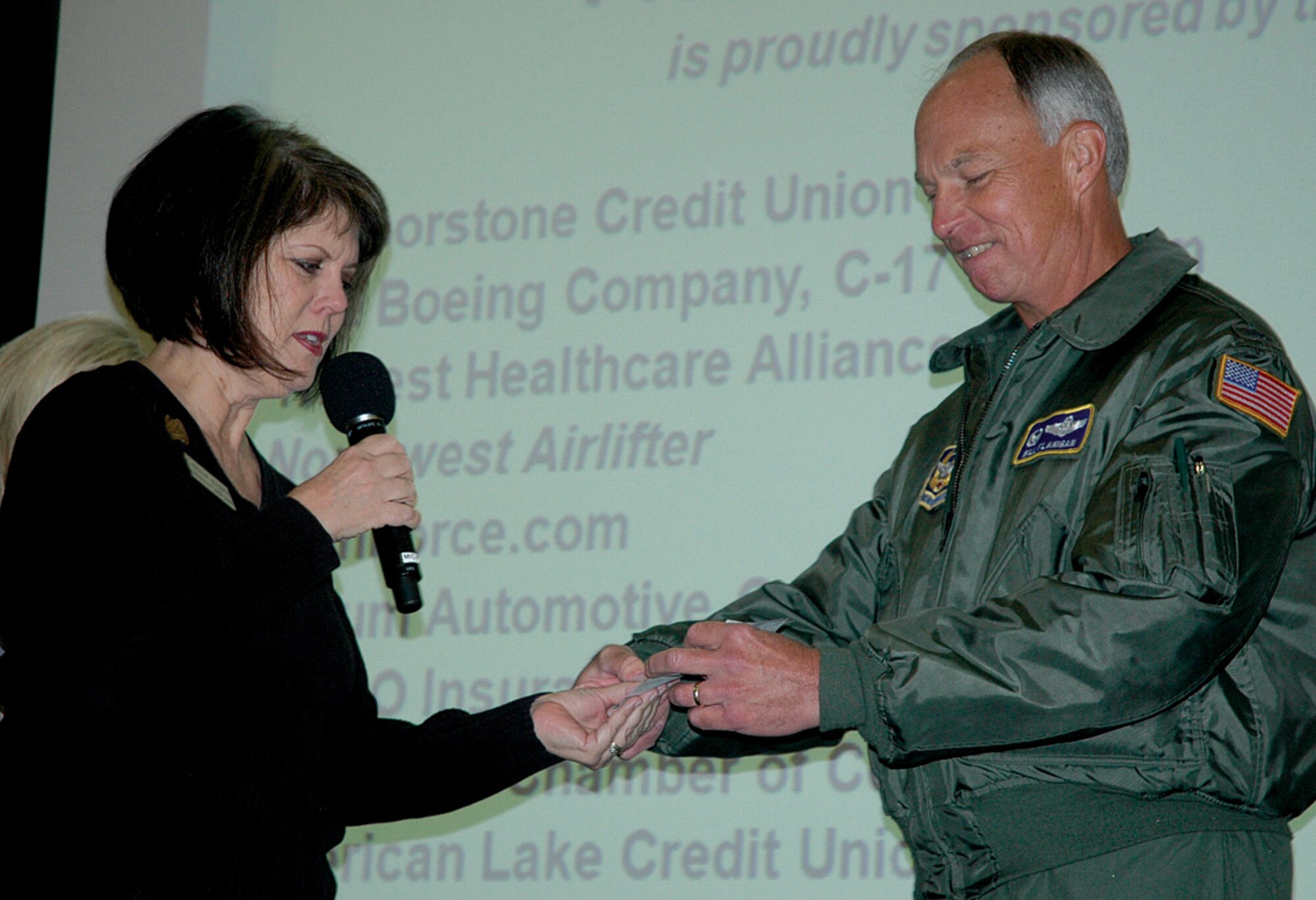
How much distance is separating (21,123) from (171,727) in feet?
10.1

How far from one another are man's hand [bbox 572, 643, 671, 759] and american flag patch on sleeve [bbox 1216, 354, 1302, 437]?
1051mm

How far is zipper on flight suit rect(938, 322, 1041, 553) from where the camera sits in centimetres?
222

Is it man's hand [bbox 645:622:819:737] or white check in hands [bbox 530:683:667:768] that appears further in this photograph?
white check in hands [bbox 530:683:667:768]

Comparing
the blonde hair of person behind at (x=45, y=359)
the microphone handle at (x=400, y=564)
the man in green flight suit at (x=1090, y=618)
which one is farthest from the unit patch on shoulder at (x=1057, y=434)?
the blonde hair of person behind at (x=45, y=359)

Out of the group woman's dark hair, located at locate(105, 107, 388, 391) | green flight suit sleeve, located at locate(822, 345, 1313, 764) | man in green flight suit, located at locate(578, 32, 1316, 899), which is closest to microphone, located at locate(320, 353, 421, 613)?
woman's dark hair, located at locate(105, 107, 388, 391)

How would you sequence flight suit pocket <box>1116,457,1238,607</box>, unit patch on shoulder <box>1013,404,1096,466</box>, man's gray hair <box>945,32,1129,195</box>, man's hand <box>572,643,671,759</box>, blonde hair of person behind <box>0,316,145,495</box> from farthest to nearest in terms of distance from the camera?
1. blonde hair of person behind <box>0,316,145,495</box>
2. man's hand <box>572,643,671,759</box>
3. man's gray hair <box>945,32,1129,195</box>
4. unit patch on shoulder <box>1013,404,1096,466</box>
5. flight suit pocket <box>1116,457,1238,607</box>

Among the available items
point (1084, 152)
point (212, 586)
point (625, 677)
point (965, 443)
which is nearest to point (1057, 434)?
point (965, 443)

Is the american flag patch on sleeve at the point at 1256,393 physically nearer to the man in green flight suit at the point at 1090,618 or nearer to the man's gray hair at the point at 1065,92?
the man in green flight suit at the point at 1090,618

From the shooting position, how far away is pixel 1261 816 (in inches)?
77.0

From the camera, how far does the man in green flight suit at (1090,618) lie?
1877mm

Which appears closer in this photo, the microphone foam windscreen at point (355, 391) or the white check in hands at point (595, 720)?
the microphone foam windscreen at point (355, 391)

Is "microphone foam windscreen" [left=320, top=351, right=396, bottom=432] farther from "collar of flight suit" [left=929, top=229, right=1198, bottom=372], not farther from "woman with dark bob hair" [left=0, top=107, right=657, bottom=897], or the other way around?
→ "collar of flight suit" [left=929, top=229, right=1198, bottom=372]

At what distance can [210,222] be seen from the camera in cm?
217

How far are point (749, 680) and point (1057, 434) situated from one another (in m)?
0.57
